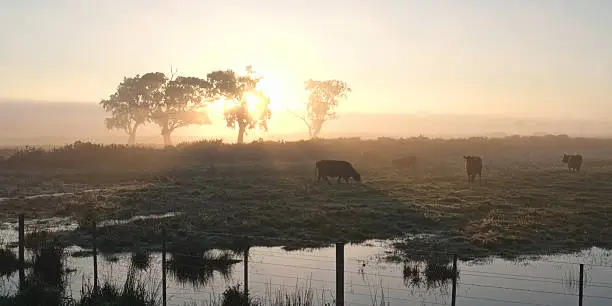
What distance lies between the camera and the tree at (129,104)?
289 ft

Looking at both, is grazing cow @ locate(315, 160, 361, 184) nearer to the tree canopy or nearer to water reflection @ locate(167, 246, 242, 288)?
water reflection @ locate(167, 246, 242, 288)

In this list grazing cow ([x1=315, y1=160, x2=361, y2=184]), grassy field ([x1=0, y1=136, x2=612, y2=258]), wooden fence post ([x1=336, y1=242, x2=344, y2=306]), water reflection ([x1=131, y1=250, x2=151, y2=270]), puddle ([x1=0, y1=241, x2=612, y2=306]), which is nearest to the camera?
wooden fence post ([x1=336, y1=242, x2=344, y2=306])

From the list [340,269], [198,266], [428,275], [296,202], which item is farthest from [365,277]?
[296,202]

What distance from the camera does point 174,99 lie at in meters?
86.8

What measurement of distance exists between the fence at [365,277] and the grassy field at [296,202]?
4.07 ft

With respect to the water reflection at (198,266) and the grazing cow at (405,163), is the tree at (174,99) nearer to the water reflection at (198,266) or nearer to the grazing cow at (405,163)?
the grazing cow at (405,163)

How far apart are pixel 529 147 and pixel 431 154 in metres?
20.4

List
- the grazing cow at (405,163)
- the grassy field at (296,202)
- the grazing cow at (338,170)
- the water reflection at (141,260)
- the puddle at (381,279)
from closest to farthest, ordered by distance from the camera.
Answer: the puddle at (381,279), the water reflection at (141,260), the grassy field at (296,202), the grazing cow at (338,170), the grazing cow at (405,163)

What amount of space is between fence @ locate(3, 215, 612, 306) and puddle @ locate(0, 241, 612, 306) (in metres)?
0.02

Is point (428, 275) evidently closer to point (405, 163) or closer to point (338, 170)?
point (338, 170)

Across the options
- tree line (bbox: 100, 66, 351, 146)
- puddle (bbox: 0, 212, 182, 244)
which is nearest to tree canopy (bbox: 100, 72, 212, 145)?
tree line (bbox: 100, 66, 351, 146)

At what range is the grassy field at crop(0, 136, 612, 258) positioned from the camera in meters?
19.7

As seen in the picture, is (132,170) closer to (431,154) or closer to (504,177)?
(504,177)

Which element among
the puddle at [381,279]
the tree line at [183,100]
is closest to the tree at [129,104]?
the tree line at [183,100]
